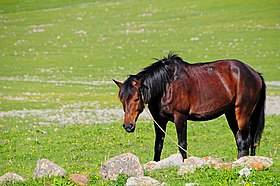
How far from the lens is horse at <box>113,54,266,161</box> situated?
41.1 feet

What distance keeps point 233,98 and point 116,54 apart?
3590cm

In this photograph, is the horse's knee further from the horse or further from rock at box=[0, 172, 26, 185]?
rock at box=[0, 172, 26, 185]

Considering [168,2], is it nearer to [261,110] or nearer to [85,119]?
[85,119]

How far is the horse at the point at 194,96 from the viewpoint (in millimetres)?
12513

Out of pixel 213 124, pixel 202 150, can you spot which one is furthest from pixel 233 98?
pixel 213 124

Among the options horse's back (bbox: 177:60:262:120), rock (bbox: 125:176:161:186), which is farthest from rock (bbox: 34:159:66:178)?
horse's back (bbox: 177:60:262:120)

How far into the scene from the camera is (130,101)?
1220 cm

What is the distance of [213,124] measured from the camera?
21453mm

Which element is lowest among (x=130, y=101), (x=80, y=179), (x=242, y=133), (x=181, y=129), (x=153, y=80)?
(x=242, y=133)

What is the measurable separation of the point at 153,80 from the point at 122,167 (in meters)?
2.95

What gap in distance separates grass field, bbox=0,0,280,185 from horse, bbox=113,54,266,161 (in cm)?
113

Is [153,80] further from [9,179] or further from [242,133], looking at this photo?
[9,179]

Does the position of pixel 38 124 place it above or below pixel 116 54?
above

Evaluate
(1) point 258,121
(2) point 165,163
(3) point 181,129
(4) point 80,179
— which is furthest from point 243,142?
(4) point 80,179
